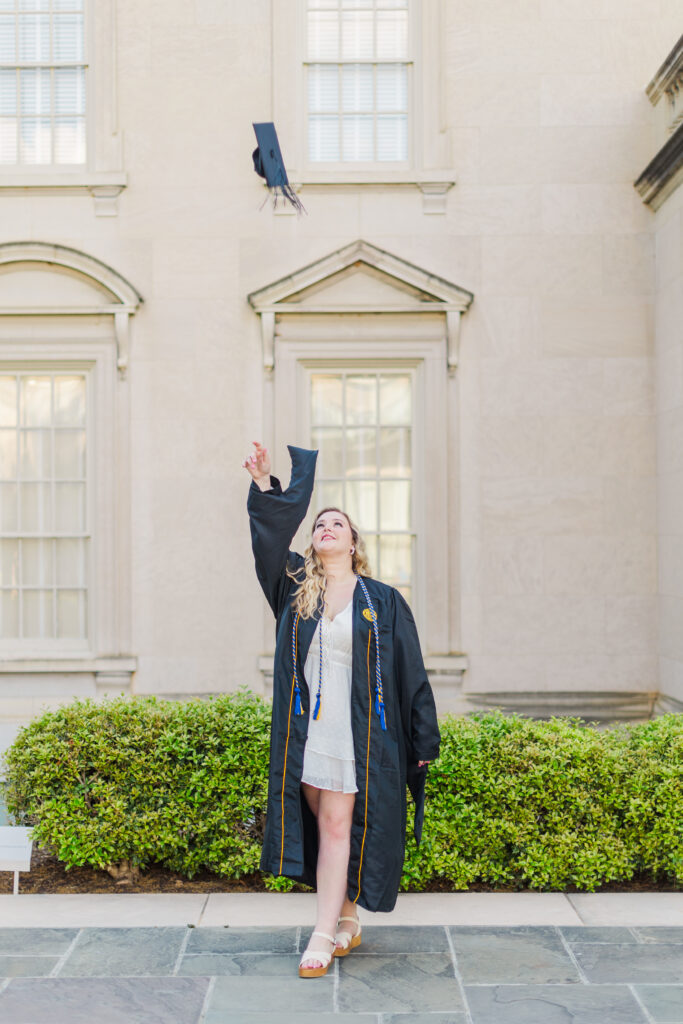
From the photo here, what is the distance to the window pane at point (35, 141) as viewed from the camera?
8789mm

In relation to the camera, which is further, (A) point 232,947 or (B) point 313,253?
(B) point 313,253

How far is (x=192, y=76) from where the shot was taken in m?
8.51

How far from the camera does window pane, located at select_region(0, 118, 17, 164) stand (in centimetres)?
881

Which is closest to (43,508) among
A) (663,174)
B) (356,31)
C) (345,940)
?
(356,31)

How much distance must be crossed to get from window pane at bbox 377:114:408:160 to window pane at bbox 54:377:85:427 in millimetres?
3484

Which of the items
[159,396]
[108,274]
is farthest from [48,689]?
[108,274]

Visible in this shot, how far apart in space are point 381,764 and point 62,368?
5.93m

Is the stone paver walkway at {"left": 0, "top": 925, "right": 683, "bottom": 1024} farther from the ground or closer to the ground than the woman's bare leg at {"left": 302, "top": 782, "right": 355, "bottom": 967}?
closer to the ground

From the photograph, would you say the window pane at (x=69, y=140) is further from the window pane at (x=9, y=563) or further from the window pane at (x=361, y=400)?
the window pane at (x=9, y=563)

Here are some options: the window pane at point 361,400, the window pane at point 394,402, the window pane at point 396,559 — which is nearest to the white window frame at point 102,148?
the window pane at point 361,400

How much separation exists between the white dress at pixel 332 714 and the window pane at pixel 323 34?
6.56 m

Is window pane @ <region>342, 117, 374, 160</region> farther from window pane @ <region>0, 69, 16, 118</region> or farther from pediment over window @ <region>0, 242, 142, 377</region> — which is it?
window pane @ <region>0, 69, 16, 118</region>

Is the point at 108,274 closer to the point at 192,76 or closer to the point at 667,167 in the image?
the point at 192,76

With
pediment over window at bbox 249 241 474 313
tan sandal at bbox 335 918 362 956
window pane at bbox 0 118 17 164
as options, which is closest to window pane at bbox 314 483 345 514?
pediment over window at bbox 249 241 474 313
